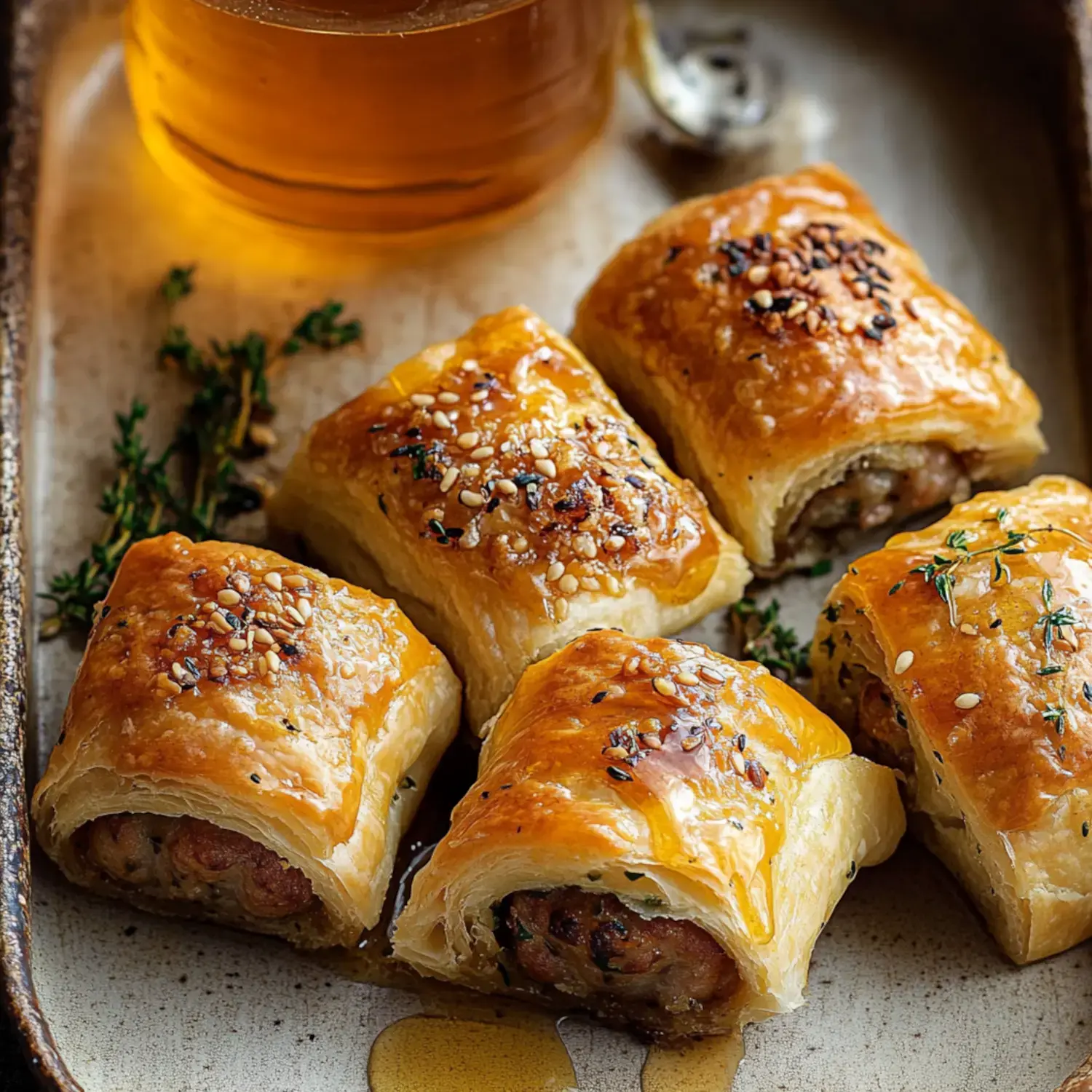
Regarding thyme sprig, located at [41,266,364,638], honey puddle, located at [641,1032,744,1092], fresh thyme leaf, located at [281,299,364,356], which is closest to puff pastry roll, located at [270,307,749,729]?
thyme sprig, located at [41,266,364,638]

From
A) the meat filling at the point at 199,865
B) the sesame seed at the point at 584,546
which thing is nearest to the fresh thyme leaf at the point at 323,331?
the sesame seed at the point at 584,546

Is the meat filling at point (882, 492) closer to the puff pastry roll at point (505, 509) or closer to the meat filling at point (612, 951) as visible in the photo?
the puff pastry roll at point (505, 509)

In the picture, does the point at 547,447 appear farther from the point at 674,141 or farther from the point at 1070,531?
the point at 674,141

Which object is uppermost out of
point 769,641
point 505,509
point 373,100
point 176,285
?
point 373,100

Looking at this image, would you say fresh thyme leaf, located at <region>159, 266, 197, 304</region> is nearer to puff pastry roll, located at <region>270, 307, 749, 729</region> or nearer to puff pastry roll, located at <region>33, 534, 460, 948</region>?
puff pastry roll, located at <region>270, 307, 749, 729</region>

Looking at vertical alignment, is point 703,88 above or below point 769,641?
above

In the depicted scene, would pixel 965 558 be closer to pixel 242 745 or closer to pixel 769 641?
pixel 769 641

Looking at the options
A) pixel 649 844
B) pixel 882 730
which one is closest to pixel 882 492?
pixel 882 730
